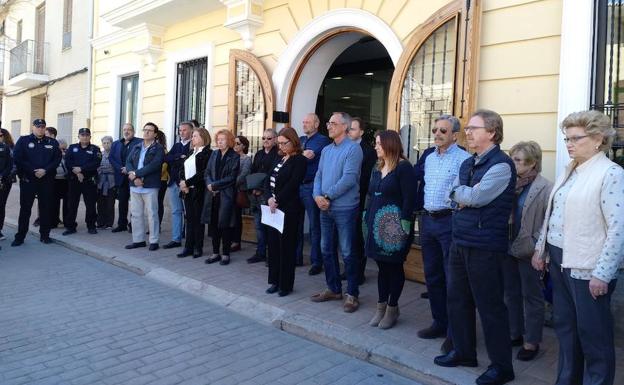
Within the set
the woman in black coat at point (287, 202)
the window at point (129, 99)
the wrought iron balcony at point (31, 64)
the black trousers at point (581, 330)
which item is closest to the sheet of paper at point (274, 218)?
the woman in black coat at point (287, 202)

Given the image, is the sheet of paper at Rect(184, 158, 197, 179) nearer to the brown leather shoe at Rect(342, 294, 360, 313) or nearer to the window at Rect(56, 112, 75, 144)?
the brown leather shoe at Rect(342, 294, 360, 313)

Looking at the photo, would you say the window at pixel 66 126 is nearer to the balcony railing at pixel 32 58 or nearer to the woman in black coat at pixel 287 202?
the balcony railing at pixel 32 58

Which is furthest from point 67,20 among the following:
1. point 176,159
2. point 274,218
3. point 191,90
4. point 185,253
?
point 274,218

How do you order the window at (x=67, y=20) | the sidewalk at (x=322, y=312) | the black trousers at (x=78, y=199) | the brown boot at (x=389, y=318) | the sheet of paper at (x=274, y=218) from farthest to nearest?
the window at (x=67, y=20)
the black trousers at (x=78, y=199)
the sheet of paper at (x=274, y=218)
the brown boot at (x=389, y=318)
the sidewalk at (x=322, y=312)

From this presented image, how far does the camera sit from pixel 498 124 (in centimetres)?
335

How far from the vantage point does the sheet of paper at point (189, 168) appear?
262 inches

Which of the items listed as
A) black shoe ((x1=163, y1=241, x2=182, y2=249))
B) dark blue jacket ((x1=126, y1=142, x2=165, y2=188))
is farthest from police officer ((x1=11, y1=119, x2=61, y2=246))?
black shoe ((x1=163, y1=241, x2=182, y2=249))

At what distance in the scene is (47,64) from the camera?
1504 centimetres

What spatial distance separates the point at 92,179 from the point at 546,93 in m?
7.25

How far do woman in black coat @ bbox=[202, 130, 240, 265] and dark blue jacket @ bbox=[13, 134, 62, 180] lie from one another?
3.08 meters

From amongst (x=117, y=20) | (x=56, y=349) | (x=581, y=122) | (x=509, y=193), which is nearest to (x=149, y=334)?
(x=56, y=349)

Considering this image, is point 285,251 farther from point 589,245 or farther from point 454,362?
point 589,245

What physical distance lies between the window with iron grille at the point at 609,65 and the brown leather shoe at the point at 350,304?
2592 millimetres

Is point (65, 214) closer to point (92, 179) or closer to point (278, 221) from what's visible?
point (92, 179)
